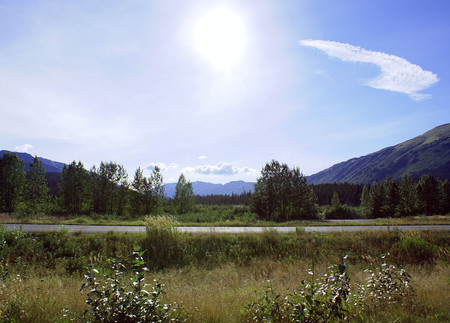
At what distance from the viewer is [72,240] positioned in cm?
1215

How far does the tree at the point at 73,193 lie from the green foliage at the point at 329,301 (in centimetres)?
3989

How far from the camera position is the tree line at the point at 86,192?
3803 cm

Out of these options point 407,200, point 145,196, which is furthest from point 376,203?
point 145,196

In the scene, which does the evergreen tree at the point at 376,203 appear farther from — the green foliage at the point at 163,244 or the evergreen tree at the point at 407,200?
the green foliage at the point at 163,244

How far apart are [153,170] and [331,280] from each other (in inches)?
1495

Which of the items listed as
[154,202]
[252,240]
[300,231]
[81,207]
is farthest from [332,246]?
[81,207]

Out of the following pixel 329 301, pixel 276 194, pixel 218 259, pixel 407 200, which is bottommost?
pixel 218 259

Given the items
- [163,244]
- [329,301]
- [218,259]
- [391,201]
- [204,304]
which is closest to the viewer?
[329,301]

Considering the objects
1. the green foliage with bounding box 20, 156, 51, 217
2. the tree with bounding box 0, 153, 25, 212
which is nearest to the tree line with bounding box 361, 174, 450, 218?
the green foliage with bounding box 20, 156, 51, 217

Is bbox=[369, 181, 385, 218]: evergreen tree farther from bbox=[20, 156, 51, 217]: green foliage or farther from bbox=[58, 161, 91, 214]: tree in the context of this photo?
bbox=[20, 156, 51, 217]: green foliage

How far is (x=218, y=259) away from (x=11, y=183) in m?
45.7

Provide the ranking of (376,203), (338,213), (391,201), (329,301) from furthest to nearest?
1. (376,203)
2. (391,201)
3. (338,213)
4. (329,301)

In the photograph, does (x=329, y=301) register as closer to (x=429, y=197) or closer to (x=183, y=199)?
(x=183, y=199)

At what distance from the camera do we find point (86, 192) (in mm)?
39188
